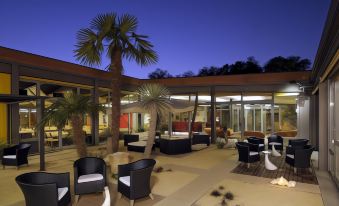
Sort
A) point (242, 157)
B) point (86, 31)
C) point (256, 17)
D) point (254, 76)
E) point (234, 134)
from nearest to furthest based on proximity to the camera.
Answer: point (242, 157) < point (86, 31) < point (254, 76) < point (234, 134) < point (256, 17)

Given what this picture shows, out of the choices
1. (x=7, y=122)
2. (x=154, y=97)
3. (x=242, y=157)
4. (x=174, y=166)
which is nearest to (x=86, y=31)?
(x=154, y=97)

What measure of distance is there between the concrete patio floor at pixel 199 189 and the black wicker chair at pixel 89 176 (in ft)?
0.80

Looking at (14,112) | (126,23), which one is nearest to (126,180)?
(126,23)

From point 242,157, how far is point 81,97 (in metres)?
5.81

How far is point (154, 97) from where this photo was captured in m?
8.20

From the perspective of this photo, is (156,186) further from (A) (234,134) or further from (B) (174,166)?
(A) (234,134)

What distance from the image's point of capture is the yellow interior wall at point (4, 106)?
29.8 ft

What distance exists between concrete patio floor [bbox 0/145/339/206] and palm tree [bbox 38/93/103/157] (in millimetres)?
1086

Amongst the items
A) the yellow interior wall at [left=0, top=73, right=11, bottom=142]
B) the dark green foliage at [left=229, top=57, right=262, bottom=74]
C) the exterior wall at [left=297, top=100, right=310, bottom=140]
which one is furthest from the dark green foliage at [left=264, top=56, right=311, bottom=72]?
the yellow interior wall at [left=0, top=73, right=11, bottom=142]

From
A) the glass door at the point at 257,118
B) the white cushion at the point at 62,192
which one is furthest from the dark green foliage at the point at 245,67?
the white cushion at the point at 62,192

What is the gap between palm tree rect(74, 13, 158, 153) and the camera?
342 inches

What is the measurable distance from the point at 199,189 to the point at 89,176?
2.59m

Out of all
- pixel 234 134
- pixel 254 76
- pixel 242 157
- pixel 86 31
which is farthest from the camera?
pixel 234 134

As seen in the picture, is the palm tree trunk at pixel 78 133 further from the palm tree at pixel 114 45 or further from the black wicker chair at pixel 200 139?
the black wicker chair at pixel 200 139
